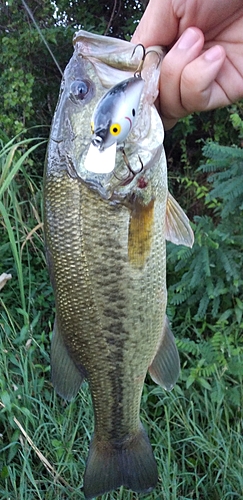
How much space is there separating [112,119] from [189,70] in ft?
1.27

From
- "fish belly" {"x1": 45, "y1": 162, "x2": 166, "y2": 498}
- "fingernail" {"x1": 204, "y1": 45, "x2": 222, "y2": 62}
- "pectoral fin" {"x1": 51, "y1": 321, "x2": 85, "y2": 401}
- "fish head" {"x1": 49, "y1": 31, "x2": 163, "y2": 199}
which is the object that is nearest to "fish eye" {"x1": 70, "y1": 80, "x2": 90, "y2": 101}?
"fish head" {"x1": 49, "y1": 31, "x2": 163, "y2": 199}

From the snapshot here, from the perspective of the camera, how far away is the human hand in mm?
1338

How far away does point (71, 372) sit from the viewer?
5.06 feet

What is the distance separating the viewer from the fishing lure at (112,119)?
3.59 ft

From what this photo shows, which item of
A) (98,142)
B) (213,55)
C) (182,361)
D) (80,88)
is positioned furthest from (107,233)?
(182,361)

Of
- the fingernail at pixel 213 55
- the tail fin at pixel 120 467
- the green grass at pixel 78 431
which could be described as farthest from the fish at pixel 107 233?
the green grass at pixel 78 431

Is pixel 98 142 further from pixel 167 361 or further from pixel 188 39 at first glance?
pixel 167 361

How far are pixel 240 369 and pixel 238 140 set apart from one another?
88.7 inches

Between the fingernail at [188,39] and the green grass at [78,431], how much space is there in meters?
1.40

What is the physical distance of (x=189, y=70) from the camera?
1.34m

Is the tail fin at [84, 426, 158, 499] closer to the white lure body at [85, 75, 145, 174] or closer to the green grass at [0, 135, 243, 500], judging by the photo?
the green grass at [0, 135, 243, 500]

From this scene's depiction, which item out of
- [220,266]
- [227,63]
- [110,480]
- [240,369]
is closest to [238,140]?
[220,266]

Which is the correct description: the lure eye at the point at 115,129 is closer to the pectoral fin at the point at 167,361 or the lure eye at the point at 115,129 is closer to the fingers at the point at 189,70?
the fingers at the point at 189,70

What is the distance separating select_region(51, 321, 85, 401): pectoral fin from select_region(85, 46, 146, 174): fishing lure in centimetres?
63
